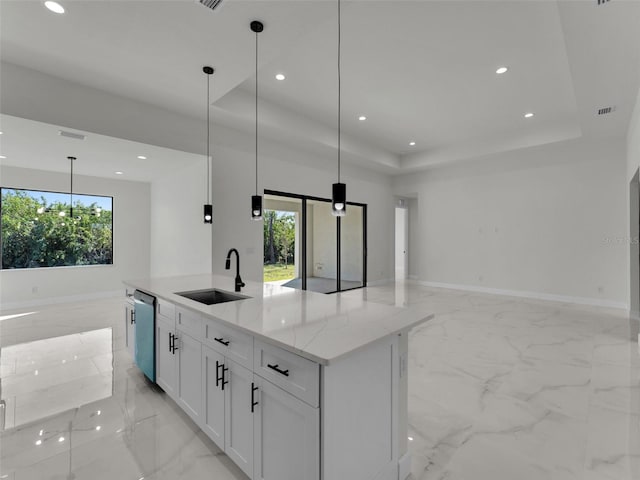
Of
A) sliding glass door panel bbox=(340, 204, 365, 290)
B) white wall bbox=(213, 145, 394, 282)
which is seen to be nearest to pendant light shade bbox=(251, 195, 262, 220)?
white wall bbox=(213, 145, 394, 282)

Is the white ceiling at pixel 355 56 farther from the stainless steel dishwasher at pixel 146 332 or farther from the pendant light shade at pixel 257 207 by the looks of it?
the stainless steel dishwasher at pixel 146 332

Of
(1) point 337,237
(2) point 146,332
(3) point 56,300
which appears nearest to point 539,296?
(1) point 337,237

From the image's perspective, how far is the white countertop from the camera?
4.48 feet

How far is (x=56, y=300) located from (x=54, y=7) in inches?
238

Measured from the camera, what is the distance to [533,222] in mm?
6629

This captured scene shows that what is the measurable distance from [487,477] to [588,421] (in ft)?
3.78

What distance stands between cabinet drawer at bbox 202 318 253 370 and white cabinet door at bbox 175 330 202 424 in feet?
0.56

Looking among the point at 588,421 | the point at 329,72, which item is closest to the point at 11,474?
the point at 588,421

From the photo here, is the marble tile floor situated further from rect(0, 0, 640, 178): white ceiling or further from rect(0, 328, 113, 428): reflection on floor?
rect(0, 0, 640, 178): white ceiling

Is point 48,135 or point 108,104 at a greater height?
point 108,104

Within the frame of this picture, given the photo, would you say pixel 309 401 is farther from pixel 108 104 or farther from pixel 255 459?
pixel 108 104

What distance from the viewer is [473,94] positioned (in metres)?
4.68

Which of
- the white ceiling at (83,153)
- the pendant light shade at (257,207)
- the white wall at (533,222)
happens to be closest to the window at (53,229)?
the white ceiling at (83,153)

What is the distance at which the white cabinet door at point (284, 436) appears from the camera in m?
1.28
